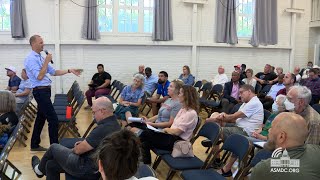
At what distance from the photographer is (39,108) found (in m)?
4.60

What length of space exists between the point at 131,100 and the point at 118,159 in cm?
420

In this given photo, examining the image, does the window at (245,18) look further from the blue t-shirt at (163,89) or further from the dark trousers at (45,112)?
the dark trousers at (45,112)

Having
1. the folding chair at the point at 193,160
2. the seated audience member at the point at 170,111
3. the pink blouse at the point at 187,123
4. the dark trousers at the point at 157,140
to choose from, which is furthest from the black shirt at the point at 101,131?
the seated audience member at the point at 170,111

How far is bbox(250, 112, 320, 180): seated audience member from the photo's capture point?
6.09 ft

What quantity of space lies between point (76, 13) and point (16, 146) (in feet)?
17.0

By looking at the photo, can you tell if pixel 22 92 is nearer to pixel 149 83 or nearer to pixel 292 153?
pixel 149 83

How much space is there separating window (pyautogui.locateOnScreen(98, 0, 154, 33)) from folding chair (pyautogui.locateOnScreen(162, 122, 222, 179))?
22.0ft

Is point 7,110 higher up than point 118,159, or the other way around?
point 118,159

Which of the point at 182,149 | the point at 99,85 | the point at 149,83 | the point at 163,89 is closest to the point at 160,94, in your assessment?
the point at 163,89

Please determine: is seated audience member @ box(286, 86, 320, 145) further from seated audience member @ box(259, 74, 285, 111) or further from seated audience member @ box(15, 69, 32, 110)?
seated audience member @ box(15, 69, 32, 110)

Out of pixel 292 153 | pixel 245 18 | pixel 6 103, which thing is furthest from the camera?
pixel 245 18

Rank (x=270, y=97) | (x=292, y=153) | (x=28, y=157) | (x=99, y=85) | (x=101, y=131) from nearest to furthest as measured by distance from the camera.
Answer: (x=292, y=153), (x=101, y=131), (x=28, y=157), (x=270, y=97), (x=99, y=85)

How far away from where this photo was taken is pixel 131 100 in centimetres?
596

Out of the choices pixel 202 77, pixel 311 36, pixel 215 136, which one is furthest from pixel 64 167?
pixel 311 36
